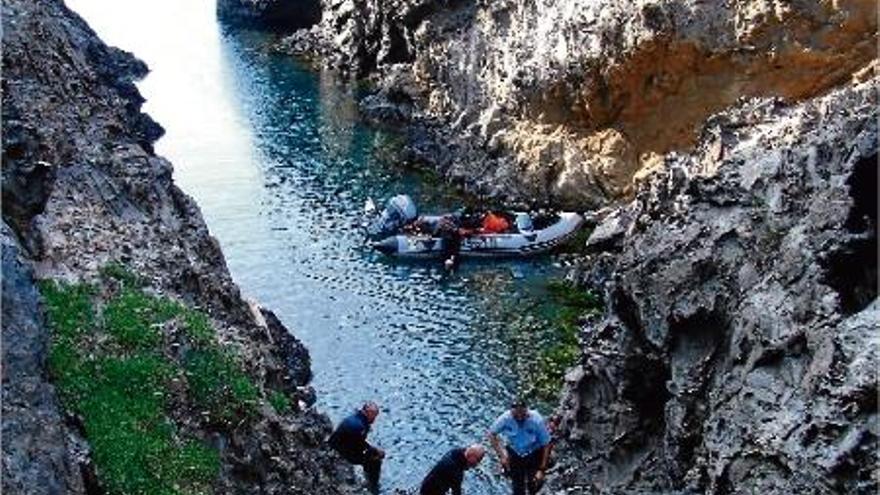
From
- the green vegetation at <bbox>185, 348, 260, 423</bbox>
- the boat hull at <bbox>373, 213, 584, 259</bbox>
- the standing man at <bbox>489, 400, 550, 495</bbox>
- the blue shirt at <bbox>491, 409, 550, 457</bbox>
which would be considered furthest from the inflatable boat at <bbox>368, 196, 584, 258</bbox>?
the green vegetation at <bbox>185, 348, 260, 423</bbox>

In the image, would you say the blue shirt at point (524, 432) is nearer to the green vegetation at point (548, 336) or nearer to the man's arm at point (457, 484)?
the man's arm at point (457, 484)

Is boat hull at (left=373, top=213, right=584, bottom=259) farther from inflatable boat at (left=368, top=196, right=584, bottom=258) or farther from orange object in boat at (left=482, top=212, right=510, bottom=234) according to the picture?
orange object in boat at (left=482, top=212, right=510, bottom=234)

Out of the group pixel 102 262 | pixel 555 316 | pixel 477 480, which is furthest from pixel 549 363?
pixel 102 262

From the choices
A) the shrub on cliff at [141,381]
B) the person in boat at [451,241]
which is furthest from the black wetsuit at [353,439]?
the person in boat at [451,241]

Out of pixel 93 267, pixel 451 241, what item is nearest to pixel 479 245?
pixel 451 241

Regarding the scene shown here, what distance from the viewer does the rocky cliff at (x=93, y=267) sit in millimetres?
15164

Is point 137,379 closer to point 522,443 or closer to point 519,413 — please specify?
point 519,413

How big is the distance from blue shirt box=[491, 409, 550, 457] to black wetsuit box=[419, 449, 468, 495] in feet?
3.15

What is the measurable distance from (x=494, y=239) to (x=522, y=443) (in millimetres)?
21218

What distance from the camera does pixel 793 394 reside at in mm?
16156

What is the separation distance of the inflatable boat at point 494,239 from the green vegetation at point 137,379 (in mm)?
22780

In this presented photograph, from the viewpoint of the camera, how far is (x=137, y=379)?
19.2 m

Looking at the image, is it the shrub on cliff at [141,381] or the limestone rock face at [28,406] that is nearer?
the limestone rock face at [28,406]

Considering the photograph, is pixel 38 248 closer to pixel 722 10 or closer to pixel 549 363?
pixel 549 363
